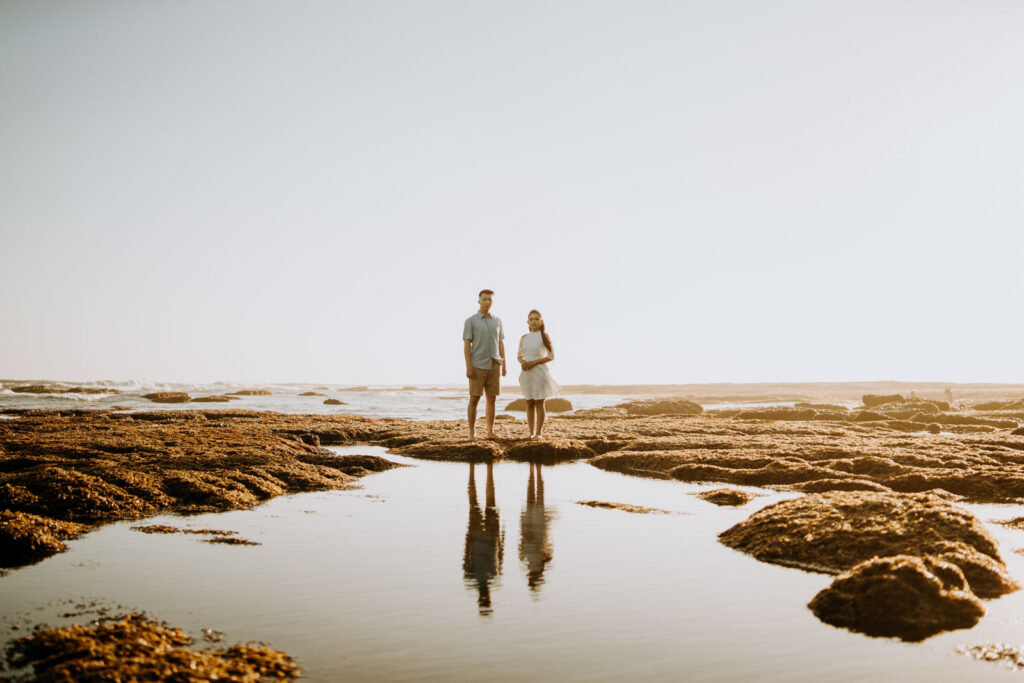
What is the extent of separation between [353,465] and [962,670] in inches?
345

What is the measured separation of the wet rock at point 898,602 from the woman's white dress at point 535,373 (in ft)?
30.1

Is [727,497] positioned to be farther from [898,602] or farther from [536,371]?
[536,371]

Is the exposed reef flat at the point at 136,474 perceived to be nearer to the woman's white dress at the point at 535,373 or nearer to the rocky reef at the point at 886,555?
the woman's white dress at the point at 535,373

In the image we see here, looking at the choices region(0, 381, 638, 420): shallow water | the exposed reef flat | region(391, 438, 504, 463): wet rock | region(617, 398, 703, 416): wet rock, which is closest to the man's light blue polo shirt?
region(391, 438, 504, 463): wet rock

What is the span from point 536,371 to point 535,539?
7881mm

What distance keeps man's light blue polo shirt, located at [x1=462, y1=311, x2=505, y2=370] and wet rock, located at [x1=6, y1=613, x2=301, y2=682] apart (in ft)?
32.9

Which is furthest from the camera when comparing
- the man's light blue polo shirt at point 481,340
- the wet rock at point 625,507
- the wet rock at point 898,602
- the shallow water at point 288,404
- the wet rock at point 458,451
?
the shallow water at point 288,404

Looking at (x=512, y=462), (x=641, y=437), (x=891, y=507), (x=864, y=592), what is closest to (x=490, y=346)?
(x=512, y=462)

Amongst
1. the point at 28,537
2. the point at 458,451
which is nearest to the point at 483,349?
the point at 458,451

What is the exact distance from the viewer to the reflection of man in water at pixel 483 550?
4.54m

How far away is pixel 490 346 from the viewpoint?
13.4 metres

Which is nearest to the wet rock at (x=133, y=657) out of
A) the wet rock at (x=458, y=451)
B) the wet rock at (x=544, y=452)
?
the wet rock at (x=458, y=451)

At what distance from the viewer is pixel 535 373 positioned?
13.6 metres

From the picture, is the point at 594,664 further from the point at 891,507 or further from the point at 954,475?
the point at 954,475
